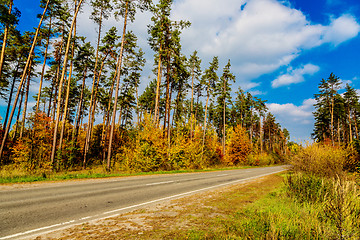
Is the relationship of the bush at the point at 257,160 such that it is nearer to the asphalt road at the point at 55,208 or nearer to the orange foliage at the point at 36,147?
the asphalt road at the point at 55,208

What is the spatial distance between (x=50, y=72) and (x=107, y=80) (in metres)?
9.57

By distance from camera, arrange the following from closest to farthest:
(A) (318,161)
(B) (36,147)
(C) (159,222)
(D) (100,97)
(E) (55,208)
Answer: (C) (159,222) → (E) (55,208) → (A) (318,161) → (B) (36,147) → (D) (100,97)

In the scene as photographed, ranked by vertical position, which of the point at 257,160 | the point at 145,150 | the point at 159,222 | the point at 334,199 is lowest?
the point at 257,160

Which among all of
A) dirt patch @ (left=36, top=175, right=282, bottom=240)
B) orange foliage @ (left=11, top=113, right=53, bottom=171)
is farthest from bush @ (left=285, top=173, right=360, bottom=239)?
orange foliage @ (left=11, top=113, right=53, bottom=171)

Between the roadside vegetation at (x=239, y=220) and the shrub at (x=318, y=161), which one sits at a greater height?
the shrub at (x=318, y=161)

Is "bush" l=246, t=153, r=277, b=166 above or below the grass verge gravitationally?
below

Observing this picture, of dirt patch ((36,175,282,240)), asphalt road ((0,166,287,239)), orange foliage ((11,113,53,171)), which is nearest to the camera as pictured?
dirt patch ((36,175,282,240))

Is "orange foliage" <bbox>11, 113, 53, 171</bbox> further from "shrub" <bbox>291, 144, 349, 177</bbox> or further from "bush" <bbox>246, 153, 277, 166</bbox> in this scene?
"bush" <bbox>246, 153, 277, 166</bbox>

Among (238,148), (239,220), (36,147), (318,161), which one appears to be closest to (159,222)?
(239,220)

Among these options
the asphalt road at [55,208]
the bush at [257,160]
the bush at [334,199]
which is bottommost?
the bush at [257,160]

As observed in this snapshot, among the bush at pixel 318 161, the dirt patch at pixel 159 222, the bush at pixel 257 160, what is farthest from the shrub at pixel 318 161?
the bush at pixel 257 160

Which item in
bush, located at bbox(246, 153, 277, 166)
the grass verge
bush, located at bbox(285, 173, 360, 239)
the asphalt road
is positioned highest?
bush, located at bbox(285, 173, 360, 239)

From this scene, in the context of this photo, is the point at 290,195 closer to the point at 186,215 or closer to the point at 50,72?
the point at 186,215

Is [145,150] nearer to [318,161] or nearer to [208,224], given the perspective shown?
[208,224]
